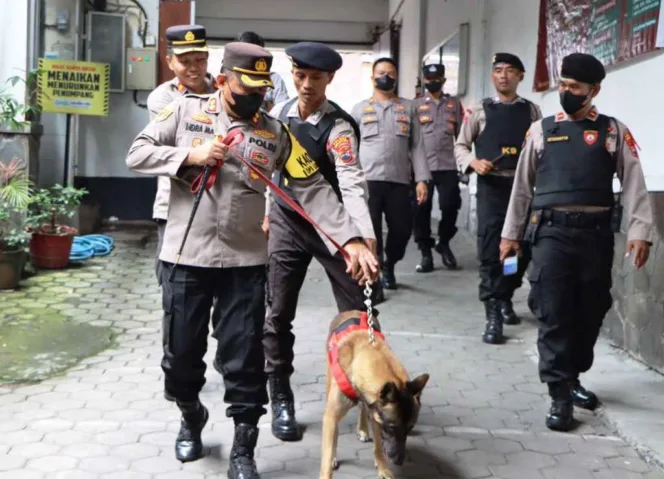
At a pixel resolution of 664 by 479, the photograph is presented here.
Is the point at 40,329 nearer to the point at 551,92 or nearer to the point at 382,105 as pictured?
the point at 382,105

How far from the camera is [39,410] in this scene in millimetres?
4453

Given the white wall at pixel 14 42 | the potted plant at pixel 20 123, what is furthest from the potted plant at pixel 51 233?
the white wall at pixel 14 42

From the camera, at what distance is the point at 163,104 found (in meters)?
4.48

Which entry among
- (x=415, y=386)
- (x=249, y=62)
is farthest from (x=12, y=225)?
(x=415, y=386)

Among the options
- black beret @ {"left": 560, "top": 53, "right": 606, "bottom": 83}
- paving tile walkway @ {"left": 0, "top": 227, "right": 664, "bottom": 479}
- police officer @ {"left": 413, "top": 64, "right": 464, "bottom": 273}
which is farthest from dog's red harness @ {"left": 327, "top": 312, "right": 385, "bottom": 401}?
police officer @ {"left": 413, "top": 64, "right": 464, "bottom": 273}

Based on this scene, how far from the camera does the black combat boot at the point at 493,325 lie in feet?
A: 20.2

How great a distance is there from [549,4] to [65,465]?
20.5 feet

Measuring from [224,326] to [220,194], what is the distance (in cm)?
61

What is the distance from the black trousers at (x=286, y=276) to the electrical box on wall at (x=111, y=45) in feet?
23.3

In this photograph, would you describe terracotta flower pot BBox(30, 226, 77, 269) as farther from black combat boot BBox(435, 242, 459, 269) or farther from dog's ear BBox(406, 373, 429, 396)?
dog's ear BBox(406, 373, 429, 396)

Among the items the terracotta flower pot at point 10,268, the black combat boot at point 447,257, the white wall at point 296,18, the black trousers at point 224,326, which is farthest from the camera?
the white wall at point 296,18

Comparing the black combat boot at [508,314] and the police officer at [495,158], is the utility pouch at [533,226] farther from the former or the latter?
the black combat boot at [508,314]

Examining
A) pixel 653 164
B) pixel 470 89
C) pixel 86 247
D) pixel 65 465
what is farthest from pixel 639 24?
pixel 86 247

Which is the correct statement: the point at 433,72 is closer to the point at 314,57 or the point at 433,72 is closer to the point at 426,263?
the point at 426,263
